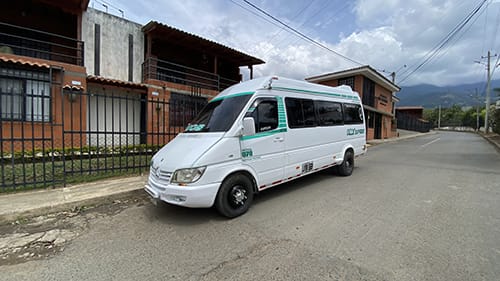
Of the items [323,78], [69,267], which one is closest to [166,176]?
[69,267]

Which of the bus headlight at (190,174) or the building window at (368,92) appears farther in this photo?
the building window at (368,92)

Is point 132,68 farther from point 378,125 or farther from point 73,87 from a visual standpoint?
point 378,125

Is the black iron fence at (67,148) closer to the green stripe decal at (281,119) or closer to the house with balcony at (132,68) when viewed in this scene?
the house with balcony at (132,68)

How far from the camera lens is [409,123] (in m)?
38.1

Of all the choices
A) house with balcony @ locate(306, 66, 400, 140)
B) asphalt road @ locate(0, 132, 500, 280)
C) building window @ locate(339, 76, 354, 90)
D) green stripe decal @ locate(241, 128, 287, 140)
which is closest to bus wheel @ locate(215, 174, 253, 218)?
asphalt road @ locate(0, 132, 500, 280)

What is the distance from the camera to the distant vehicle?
3504 mm

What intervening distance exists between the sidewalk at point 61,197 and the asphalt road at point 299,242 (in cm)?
78

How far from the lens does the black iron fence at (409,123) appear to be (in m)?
34.9

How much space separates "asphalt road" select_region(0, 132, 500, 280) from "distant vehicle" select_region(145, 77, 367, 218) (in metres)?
0.48

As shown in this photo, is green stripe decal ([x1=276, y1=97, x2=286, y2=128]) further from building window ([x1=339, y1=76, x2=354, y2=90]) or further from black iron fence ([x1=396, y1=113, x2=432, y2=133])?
black iron fence ([x1=396, y1=113, x2=432, y2=133])

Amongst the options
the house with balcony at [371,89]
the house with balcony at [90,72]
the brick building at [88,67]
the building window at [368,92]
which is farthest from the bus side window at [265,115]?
the building window at [368,92]

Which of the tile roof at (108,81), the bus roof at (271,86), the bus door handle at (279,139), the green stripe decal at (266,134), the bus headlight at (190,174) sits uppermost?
the tile roof at (108,81)

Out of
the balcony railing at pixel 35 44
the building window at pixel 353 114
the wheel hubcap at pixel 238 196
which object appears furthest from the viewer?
the balcony railing at pixel 35 44

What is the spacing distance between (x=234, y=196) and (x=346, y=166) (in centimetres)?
430
